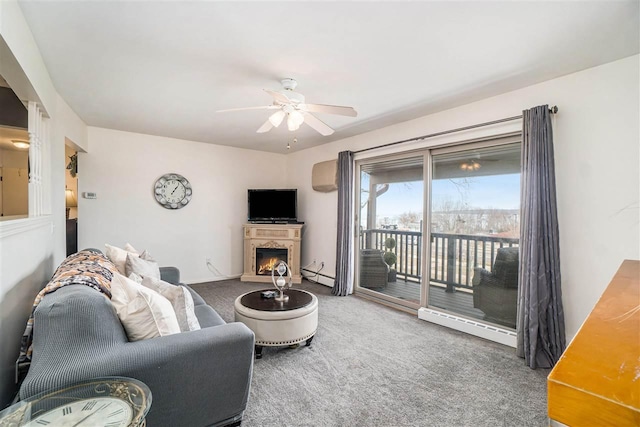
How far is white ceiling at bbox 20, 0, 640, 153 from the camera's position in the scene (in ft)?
5.46

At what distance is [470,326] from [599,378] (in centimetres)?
292

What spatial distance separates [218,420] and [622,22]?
3.31 metres

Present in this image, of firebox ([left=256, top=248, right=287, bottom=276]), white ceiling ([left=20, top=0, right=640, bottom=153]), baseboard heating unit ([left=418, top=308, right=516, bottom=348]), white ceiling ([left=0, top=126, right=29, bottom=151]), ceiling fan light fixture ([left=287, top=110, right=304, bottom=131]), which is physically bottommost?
baseboard heating unit ([left=418, top=308, right=516, bottom=348])

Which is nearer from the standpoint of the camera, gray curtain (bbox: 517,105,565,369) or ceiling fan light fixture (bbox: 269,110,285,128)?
gray curtain (bbox: 517,105,565,369)

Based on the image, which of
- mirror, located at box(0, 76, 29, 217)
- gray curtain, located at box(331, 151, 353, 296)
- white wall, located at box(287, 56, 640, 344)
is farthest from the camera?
gray curtain, located at box(331, 151, 353, 296)

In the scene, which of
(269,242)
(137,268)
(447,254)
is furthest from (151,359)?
(269,242)

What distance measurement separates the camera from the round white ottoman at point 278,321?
2449 mm

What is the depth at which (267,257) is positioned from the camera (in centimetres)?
519

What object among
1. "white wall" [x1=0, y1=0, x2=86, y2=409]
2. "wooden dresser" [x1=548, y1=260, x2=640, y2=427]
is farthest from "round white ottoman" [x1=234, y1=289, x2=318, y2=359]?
"wooden dresser" [x1=548, y1=260, x2=640, y2=427]

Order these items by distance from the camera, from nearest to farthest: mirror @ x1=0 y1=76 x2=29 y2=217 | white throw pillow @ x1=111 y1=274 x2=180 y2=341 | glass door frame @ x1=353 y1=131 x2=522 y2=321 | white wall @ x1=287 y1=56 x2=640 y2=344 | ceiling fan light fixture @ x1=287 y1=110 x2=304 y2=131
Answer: white throw pillow @ x1=111 y1=274 x2=180 y2=341 < white wall @ x1=287 y1=56 x2=640 y2=344 < ceiling fan light fixture @ x1=287 y1=110 x2=304 y2=131 < mirror @ x1=0 y1=76 x2=29 y2=217 < glass door frame @ x1=353 y1=131 x2=522 y2=321

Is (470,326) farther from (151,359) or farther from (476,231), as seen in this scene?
(151,359)

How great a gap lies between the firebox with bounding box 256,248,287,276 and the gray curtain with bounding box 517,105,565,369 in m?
3.62

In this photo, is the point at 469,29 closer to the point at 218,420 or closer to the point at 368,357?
the point at 368,357

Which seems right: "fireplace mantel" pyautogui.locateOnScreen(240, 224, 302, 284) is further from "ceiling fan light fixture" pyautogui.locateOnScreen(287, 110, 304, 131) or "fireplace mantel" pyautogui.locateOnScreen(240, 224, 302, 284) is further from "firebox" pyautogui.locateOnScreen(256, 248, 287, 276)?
"ceiling fan light fixture" pyautogui.locateOnScreen(287, 110, 304, 131)
